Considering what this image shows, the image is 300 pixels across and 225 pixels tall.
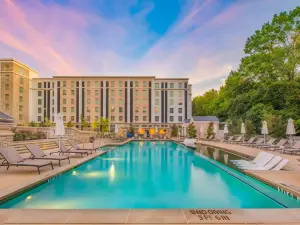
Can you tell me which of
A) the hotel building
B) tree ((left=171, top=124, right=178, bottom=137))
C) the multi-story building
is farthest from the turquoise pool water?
the multi-story building

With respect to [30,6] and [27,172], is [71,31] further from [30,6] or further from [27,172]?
[27,172]

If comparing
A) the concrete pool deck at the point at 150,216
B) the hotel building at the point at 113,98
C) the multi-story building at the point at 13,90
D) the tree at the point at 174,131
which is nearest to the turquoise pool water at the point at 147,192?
the concrete pool deck at the point at 150,216

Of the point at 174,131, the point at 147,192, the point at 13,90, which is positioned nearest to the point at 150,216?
the point at 147,192

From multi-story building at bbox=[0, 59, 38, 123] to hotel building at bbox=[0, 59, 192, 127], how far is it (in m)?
0.29

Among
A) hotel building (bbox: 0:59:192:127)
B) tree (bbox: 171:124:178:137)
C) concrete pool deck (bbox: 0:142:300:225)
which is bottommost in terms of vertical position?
tree (bbox: 171:124:178:137)

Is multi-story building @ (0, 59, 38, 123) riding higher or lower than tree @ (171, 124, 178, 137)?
higher

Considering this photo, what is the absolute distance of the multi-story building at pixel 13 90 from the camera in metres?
48.8

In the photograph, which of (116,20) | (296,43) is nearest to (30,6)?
(116,20)

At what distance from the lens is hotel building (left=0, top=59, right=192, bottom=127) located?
5194 cm

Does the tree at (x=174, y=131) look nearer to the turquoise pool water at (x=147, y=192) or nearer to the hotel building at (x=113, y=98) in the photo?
the hotel building at (x=113, y=98)

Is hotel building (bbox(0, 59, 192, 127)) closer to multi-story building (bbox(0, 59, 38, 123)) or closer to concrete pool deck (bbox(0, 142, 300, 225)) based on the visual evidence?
multi-story building (bbox(0, 59, 38, 123))

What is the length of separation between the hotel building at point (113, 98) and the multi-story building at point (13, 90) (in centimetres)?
29

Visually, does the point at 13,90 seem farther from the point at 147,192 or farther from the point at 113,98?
the point at 147,192

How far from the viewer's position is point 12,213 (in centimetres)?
406
